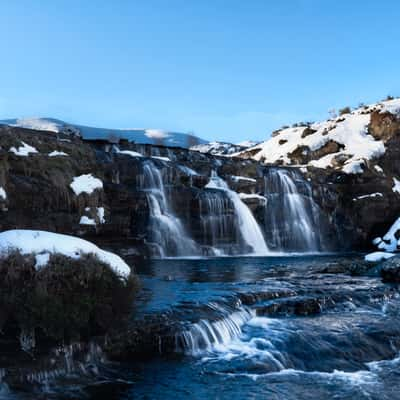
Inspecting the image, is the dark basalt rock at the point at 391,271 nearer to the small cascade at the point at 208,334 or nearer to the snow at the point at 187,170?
the small cascade at the point at 208,334

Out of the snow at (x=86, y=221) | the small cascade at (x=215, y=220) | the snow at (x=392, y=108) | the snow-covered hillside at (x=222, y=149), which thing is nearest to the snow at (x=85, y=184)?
the snow at (x=86, y=221)

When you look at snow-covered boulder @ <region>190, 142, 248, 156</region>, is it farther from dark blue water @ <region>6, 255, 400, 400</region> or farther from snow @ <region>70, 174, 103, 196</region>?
dark blue water @ <region>6, 255, 400, 400</region>

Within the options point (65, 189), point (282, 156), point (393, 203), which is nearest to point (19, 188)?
point (65, 189)

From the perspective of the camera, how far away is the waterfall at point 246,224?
31.4 metres

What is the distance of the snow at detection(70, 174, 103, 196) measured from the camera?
2494 cm

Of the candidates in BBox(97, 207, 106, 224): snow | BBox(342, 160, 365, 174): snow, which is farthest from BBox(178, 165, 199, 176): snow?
BBox(342, 160, 365, 174): snow

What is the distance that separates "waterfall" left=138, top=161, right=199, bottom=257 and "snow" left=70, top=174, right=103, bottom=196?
385 centimetres

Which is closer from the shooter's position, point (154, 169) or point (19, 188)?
point (19, 188)

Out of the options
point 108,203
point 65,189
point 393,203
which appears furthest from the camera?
point 393,203

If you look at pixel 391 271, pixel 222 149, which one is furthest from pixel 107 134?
pixel 391 271

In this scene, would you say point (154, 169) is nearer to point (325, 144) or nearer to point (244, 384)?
point (244, 384)

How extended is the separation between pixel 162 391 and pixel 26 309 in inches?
109

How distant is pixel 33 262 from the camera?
8.22 m

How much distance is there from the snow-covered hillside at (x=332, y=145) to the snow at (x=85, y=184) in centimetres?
2426
